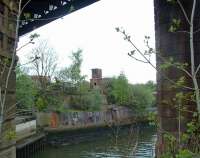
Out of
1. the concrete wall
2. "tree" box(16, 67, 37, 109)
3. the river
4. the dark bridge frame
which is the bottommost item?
the river

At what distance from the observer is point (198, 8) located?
7.07 m

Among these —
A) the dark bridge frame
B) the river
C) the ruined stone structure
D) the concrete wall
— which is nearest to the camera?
the dark bridge frame

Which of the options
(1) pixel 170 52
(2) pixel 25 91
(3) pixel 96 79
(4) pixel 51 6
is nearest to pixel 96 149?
(2) pixel 25 91

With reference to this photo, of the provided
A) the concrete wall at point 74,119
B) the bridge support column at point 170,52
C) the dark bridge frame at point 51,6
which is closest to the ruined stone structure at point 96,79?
the concrete wall at point 74,119

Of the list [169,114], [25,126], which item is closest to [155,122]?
[169,114]

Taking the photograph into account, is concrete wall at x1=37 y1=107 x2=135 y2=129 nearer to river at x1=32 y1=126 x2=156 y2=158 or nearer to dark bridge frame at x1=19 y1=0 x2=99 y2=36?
river at x1=32 y1=126 x2=156 y2=158

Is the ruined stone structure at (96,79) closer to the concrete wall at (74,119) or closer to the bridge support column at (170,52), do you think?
the concrete wall at (74,119)

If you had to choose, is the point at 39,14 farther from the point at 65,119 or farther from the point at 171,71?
the point at 65,119

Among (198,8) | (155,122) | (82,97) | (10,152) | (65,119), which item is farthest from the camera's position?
(82,97)

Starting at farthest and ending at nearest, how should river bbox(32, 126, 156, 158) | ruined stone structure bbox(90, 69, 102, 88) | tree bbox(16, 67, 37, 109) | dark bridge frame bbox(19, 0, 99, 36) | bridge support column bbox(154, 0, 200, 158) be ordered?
1. ruined stone structure bbox(90, 69, 102, 88)
2. river bbox(32, 126, 156, 158)
3. dark bridge frame bbox(19, 0, 99, 36)
4. tree bbox(16, 67, 37, 109)
5. bridge support column bbox(154, 0, 200, 158)

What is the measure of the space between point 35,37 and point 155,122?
54.1 inches

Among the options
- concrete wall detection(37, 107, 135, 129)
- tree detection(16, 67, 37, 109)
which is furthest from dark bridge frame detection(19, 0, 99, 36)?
concrete wall detection(37, 107, 135, 129)

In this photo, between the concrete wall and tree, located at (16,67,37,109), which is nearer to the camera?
tree, located at (16,67,37,109)

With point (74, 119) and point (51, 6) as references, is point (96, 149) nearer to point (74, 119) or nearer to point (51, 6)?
point (74, 119)
